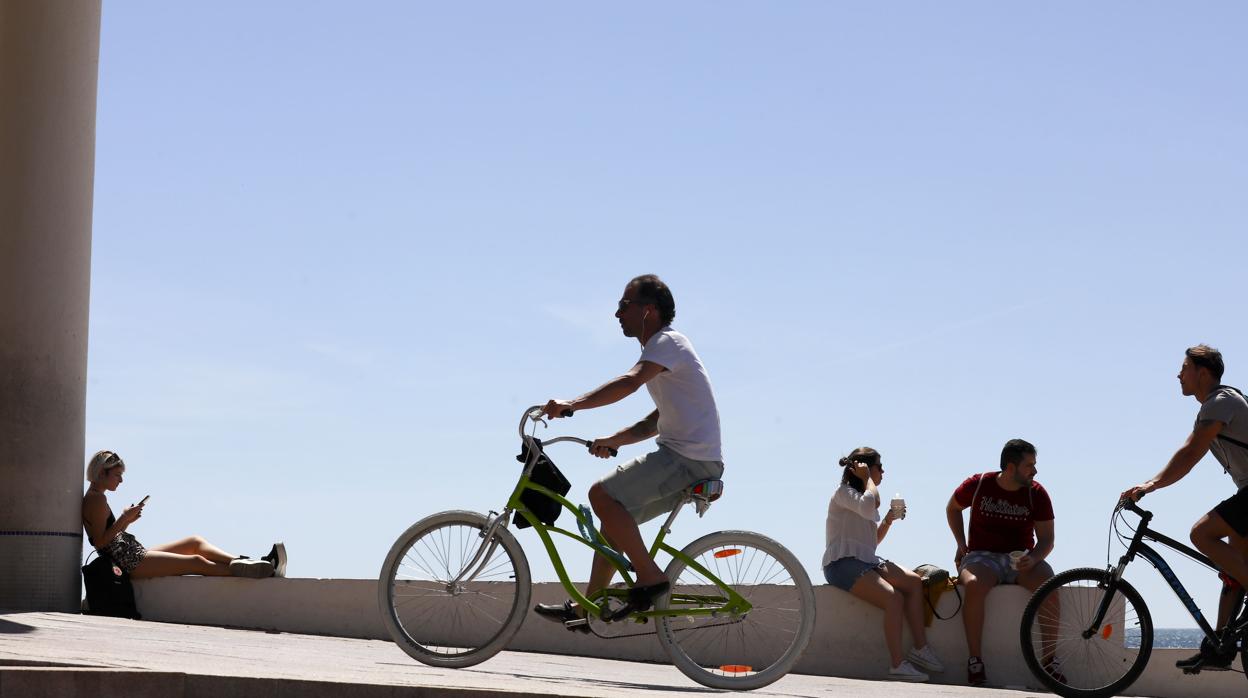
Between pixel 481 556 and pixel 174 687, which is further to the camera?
pixel 481 556

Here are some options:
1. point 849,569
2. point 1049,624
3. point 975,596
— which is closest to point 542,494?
point 1049,624

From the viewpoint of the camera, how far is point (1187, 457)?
328 inches

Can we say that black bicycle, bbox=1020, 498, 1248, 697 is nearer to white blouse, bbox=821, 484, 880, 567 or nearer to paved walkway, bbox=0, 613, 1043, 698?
paved walkway, bbox=0, 613, 1043, 698

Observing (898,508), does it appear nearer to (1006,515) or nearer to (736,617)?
(1006,515)

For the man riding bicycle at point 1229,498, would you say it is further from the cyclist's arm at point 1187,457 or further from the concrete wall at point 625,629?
the concrete wall at point 625,629

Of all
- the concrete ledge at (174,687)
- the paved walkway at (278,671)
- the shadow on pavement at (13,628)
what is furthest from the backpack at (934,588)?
the shadow on pavement at (13,628)

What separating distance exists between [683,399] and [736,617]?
3.46ft

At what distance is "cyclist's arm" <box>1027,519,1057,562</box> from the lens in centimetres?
1033

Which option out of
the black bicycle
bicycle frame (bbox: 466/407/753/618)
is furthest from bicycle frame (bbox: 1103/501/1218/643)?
bicycle frame (bbox: 466/407/753/618)

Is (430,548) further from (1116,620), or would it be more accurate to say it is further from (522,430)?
(1116,620)

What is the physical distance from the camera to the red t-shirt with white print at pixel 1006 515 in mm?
10445

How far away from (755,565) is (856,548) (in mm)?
3016

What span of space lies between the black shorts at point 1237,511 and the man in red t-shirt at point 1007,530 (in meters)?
2.11

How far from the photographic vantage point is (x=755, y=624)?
7.43m
